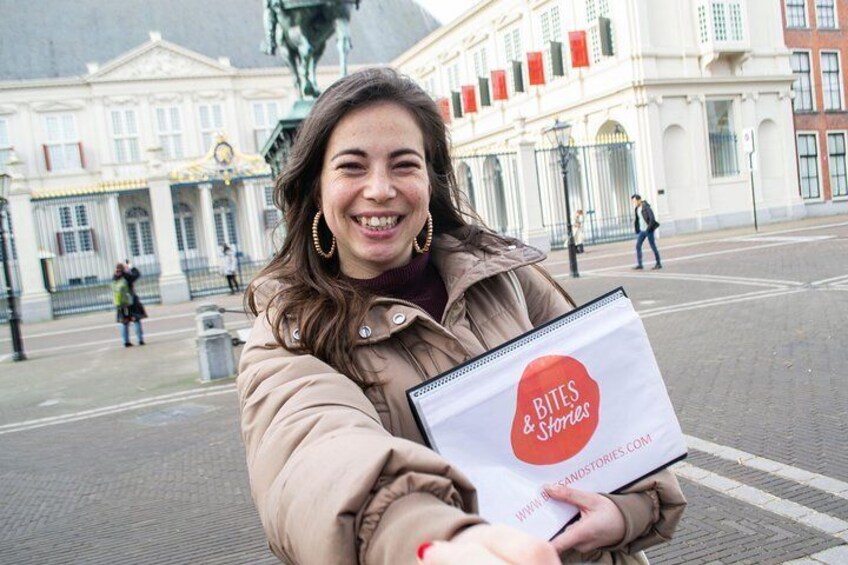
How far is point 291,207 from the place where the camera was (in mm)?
1723

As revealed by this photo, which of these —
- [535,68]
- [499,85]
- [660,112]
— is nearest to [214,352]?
[660,112]

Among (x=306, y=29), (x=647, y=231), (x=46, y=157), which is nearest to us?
(x=306, y=29)

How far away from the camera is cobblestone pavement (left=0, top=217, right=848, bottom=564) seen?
3811 millimetres

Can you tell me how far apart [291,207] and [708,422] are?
14.8ft

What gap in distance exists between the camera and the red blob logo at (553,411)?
1.30 metres

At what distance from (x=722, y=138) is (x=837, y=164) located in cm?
836

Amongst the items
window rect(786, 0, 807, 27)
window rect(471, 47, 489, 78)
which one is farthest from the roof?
window rect(786, 0, 807, 27)

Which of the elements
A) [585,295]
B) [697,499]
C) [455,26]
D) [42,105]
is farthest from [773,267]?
[42,105]

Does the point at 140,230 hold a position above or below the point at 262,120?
below

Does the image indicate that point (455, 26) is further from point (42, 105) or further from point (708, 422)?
point (708, 422)

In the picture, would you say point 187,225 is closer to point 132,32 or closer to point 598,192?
point 132,32

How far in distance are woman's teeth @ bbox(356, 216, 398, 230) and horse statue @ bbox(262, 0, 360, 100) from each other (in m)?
6.55

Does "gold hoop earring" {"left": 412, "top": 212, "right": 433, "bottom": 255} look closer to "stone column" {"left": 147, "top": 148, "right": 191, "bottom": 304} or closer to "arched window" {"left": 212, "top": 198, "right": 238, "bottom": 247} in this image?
"stone column" {"left": 147, "top": 148, "right": 191, "bottom": 304}

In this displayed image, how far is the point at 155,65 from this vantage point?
38.9 m
